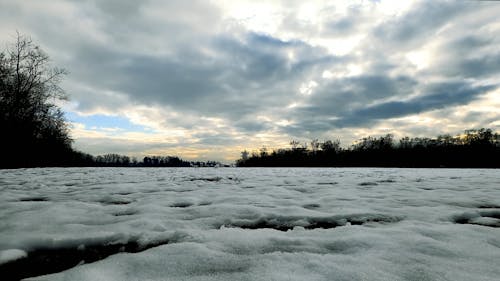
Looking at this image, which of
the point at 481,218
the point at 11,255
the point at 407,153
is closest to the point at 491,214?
the point at 481,218

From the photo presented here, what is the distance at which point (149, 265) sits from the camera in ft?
4.77

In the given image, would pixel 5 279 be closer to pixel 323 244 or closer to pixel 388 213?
pixel 323 244

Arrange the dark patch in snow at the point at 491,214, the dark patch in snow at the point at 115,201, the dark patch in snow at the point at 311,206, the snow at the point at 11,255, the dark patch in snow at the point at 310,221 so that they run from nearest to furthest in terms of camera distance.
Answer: the snow at the point at 11,255 → the dark patch in snow at the point at 310,221 → the dark patch in snow at the point at 491,214 → the dark patch in snow at the point at 311,206 → the dark patch in snow at the point at 115,201

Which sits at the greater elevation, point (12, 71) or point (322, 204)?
point (12, 71)

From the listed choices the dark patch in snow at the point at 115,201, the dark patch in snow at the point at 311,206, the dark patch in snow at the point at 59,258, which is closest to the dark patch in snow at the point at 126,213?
the dark patch in snow at the point at 115,201

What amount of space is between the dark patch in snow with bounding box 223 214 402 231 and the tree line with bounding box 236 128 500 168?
58.4 metres

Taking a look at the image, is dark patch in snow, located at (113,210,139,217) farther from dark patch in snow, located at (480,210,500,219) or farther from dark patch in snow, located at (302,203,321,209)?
dark patch in snow, located at (480,210,500,219)

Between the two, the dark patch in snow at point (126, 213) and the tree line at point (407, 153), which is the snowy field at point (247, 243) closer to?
the dark patch in snow at point (126, 213)

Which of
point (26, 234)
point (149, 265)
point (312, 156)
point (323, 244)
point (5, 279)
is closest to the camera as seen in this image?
point (5, 279)

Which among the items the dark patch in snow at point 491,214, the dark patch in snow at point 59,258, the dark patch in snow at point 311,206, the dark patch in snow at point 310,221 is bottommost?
the dark patch in snow at point 59,258

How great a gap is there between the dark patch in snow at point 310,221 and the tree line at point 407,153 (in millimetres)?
58367

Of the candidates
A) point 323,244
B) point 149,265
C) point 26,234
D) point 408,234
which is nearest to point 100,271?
point 149,265

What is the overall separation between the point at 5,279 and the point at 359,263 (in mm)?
1801

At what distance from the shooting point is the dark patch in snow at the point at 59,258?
1.39 meters
